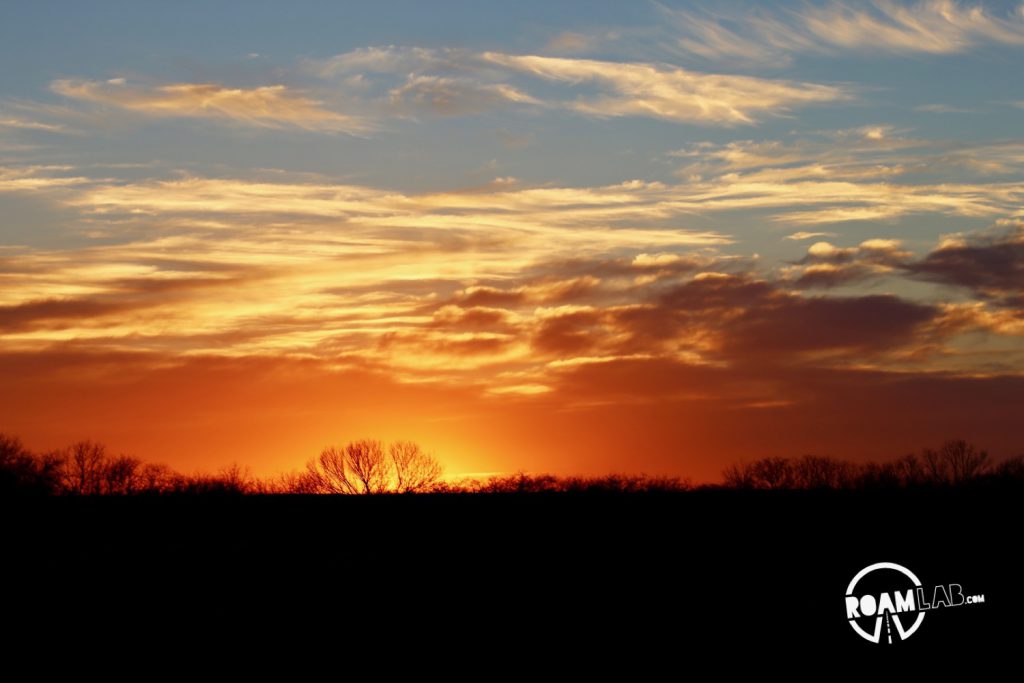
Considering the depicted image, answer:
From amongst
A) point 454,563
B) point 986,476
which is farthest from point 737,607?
point 986,476

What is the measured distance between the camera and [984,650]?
29.2m

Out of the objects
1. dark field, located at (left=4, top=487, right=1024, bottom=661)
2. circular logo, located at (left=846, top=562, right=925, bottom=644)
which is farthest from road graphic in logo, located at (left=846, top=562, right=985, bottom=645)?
dark field, located at (left=4, top=487, right=1024, bottom=661)

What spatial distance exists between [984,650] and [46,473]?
288ft

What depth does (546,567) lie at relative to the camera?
1420 inches

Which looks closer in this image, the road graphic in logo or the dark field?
the road graphic in logo

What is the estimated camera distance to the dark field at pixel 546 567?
3111 cm

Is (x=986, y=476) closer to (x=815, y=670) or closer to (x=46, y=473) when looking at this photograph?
(x=815, y=670)

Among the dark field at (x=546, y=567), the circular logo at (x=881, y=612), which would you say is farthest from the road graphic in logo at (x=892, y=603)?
the dark field at (x=546, y=567)

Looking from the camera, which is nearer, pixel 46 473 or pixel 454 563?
pixel 454 563

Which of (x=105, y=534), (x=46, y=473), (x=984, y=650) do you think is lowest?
(x=984, y=650)

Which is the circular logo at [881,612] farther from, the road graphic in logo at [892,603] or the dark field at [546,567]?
the dark field at [546,567]

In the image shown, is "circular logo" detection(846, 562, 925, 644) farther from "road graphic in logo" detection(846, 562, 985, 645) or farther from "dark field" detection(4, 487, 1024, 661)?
"dark field" detection(4, 487, 1024, 661)

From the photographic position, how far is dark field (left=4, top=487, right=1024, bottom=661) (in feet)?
102

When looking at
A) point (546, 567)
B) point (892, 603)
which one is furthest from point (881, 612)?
point (546, 567)
